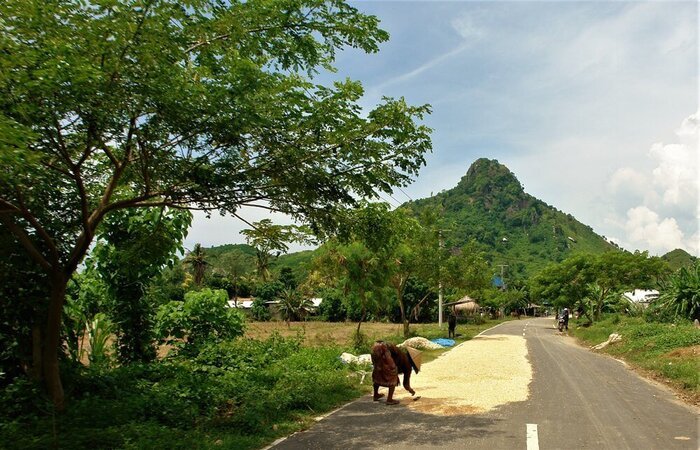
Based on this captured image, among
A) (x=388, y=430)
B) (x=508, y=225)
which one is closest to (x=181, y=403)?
(x=388, y=430)

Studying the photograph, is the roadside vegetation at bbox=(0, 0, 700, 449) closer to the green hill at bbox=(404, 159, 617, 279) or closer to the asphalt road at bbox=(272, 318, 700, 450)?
the asphalt road at bbox=(272, 318, 700, 450)

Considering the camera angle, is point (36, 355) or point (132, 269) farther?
point (132, 269)

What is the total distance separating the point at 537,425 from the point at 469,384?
464 centimetres

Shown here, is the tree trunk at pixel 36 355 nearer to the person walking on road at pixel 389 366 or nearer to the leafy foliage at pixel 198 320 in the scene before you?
the leafy foliage at pixel 198 320

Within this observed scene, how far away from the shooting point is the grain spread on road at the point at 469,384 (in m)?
10.0

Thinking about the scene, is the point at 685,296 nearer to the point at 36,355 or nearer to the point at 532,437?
the point at 532,437

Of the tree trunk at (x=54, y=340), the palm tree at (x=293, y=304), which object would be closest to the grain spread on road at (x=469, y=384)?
the tree trunk at (x=54, y=340)

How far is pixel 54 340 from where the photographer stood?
8156mm

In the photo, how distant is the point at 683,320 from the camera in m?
23.1

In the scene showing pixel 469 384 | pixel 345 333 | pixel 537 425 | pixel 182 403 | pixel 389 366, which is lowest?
pixel 345 333

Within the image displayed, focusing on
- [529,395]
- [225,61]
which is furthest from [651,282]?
[225,61]

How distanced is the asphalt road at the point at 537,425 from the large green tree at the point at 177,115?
3811 mm

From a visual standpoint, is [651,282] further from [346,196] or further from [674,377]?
[346,196]

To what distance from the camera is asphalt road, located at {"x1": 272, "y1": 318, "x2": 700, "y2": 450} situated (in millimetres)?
7086
